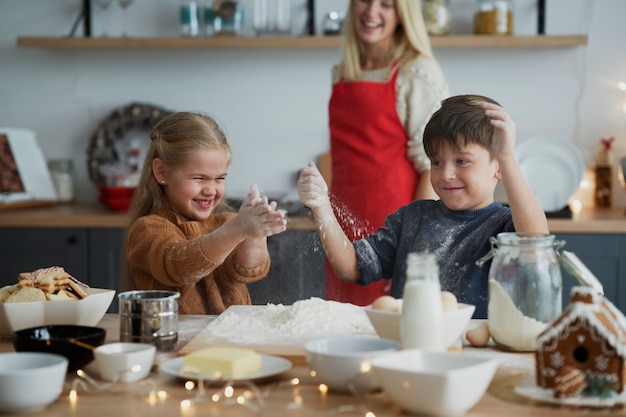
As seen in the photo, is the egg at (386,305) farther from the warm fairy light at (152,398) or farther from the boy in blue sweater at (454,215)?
the boy in blue sweater at (454,215)

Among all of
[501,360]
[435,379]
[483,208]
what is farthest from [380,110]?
[435,379]

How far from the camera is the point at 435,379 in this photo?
1040mm

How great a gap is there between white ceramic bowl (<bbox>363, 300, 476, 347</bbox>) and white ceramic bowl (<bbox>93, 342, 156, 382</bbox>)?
32 centimetres

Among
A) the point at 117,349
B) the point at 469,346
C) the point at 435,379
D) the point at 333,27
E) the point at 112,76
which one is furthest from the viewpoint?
the point at 112,76

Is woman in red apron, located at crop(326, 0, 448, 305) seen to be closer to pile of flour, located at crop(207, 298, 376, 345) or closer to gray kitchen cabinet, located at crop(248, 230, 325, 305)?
gray kitchen cabinet, located at crop(248, 230, 325, 305)

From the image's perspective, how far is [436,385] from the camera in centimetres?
104

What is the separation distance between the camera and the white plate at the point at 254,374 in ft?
3.95

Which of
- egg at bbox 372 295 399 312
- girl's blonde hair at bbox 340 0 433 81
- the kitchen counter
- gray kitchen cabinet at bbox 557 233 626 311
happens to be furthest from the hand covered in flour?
gray kitchen cabinet at bbox 557 233 626 311

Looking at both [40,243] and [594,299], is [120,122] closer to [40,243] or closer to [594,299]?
[40,243]

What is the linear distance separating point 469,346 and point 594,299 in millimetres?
302

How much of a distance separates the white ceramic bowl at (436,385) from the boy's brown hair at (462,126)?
0.72 metres

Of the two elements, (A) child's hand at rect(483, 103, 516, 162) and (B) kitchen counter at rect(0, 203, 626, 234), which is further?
(B) kitchen counter at rect(0, 203, 626, 234)

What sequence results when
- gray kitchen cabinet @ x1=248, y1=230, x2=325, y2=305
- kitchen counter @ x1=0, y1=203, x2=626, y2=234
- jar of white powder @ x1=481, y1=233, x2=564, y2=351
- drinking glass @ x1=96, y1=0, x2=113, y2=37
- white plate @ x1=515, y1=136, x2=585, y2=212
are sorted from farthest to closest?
drinking glass @ x1=96, y1=0, x2=113, y2=37, white plate @ x1=515, y1=136, x2=585, y2=212, kitchen counter @ x1=0, y1=203, x2=626, y2=234, gray kitchen cabinet @ x1=248, y1=230, x2=325, y2=305, jar of white powder @ x1=481, y1=233, x2=564, y2=351

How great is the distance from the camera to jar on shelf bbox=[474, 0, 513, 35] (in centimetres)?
355
